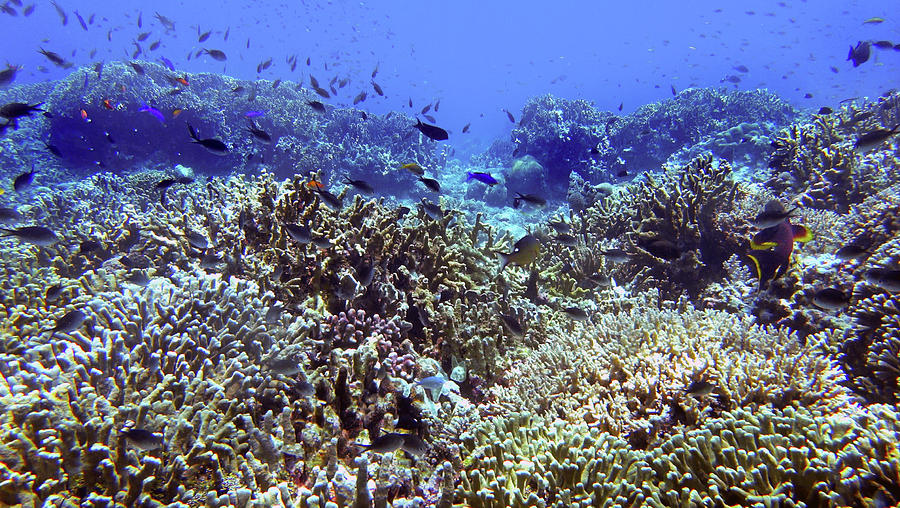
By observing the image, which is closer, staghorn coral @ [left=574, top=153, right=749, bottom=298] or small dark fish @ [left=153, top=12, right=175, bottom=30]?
staghorn coral @ [left=574, top=153, right=749, bottom=298]

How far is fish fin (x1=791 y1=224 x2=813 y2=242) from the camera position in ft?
16.4

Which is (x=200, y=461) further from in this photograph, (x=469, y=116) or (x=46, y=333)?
(x=469, y=116)

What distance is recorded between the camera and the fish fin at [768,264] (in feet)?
16.6

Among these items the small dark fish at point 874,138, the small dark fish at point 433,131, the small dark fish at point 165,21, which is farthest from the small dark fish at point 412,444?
the small dark fish at point 165,21

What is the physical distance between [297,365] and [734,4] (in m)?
236

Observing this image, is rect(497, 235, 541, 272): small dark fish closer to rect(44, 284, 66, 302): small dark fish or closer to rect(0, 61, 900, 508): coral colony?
rect(0, 61, 900, 508): coral colony

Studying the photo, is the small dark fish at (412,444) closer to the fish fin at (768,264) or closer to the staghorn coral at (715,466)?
the staghorn coral at (715,466)

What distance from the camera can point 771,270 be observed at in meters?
5.19

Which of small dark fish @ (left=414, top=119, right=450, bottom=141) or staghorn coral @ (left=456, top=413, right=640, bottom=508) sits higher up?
small dark fish @ (left=414, top=119, right=450, bottom=141)

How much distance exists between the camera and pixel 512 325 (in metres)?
4.11

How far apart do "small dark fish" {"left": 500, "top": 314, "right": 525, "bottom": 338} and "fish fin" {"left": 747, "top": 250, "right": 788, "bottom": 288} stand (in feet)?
11.1

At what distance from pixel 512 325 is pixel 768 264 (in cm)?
393

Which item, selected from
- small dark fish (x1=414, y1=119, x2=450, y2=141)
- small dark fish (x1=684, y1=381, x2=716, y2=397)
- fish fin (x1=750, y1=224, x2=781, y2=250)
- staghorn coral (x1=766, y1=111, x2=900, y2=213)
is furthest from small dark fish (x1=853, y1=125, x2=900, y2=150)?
small dark fish (x1=414, y1=119, x2=450, y2=141)

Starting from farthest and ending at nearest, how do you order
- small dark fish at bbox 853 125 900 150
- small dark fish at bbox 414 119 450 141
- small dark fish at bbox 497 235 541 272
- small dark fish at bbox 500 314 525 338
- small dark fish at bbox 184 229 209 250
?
small dark fish at bbox 414 119 450 141 → small dark fish at bbox 853 125 900 150 → small dark fish at bbox 497 235 541 272 → small dark fish at bbox 184 229 209 250 → small dark fish at bbox 500 314 525 338
